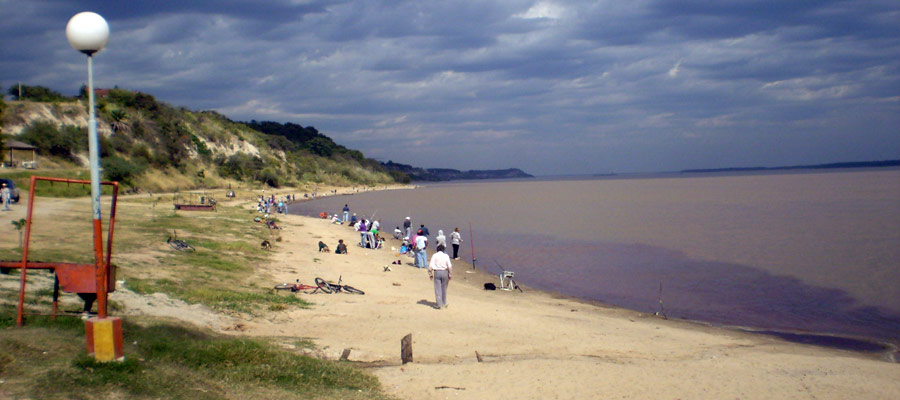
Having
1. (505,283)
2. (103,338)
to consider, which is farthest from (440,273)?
(103,338)

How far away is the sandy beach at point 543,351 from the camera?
8.27 metres

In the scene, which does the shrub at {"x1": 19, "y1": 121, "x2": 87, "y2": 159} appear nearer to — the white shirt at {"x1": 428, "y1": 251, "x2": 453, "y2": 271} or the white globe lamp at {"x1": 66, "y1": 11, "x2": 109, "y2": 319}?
the white shirt at {"x1": 428, "y1": 251, "x2": 453, "y2": 271}

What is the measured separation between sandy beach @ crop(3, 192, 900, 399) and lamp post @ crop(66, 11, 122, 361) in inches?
126

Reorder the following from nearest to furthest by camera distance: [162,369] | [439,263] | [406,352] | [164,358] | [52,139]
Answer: [162,369] < [164,358] < [406,352] < [439,263] < [52,139]

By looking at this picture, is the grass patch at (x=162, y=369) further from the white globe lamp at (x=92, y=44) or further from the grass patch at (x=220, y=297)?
the grass patch at (x=220, y=297)

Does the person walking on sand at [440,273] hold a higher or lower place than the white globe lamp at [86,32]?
lower

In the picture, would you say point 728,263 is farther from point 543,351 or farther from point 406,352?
point 406,352

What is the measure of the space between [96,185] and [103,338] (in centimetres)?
151

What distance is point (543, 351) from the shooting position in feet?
33.1

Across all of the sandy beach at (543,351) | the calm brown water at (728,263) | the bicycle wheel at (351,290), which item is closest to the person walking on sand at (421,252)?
the calm brown water at (728,263)

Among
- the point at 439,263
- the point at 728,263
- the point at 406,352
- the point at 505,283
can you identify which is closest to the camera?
the point at 406,352

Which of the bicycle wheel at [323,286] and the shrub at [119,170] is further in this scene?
the shrub at [119,170]

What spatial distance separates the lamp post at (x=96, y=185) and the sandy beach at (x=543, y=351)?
3207 mm

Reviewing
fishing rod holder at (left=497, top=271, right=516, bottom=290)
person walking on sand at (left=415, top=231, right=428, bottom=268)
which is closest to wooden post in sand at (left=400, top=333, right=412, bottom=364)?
fishing rod holder at (left=497, top=271, right=516, bottom=290)
